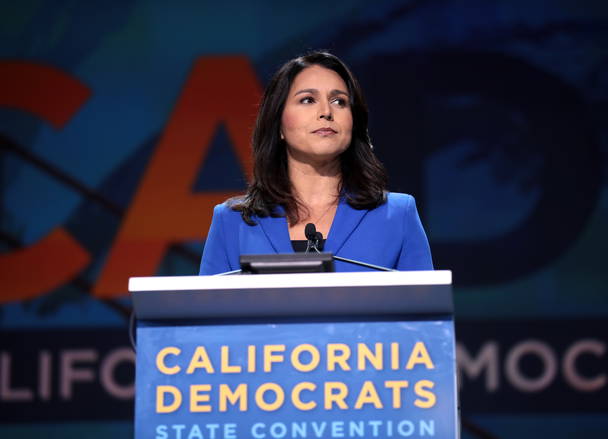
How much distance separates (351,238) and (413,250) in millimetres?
149

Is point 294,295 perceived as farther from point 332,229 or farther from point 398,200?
point 398,200

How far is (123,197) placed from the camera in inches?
176

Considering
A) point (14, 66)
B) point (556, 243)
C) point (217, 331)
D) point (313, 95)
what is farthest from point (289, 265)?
point (14, 66)

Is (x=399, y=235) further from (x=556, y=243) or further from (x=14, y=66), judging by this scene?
(x=14, y=66)

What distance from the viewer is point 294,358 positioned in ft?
4.84

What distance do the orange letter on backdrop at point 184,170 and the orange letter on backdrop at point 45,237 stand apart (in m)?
0.20

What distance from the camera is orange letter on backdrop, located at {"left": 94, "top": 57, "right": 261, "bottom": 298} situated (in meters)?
4.45

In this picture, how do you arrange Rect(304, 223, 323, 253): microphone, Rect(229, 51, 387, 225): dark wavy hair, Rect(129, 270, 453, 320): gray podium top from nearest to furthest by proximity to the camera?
Rect(129, 270, 453, 320): gray podium top
Rect(304, 223, 323, 253): microphone
Rect(229, 51, 387, 225): dark wavy hair

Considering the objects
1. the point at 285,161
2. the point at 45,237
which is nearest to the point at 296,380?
the point at 285,161

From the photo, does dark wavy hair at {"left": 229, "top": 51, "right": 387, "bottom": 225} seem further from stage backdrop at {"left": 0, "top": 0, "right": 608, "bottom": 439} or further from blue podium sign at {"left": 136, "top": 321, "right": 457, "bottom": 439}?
stage backdrop at {"left": 0, "top": 0, "right": 608, "bottom": 439}

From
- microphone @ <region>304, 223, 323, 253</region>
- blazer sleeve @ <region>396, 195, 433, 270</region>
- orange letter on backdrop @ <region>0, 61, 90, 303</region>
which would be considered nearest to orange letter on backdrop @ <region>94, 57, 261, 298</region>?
orange letter on backdrop @ <region>0, 61, 90, 303</region>

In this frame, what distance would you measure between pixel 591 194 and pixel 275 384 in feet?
10.5

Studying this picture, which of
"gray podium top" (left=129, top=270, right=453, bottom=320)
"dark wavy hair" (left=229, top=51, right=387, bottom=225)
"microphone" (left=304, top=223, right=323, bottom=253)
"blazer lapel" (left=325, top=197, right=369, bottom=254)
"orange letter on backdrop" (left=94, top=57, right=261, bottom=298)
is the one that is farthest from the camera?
"orange letter on backdrop" (left=94, top=57, right=261, bottom=298)

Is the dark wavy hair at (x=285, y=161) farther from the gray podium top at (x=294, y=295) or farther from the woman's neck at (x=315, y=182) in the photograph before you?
Result: the gray podium top at (x=294, y=295)
